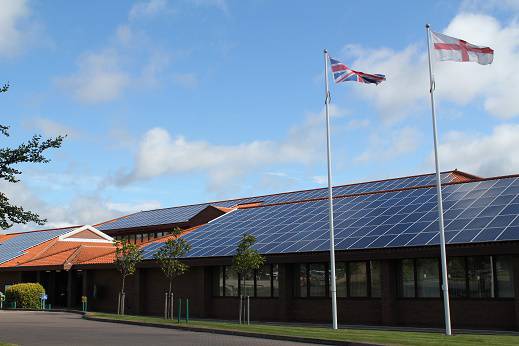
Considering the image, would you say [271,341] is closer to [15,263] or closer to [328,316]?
[328,316]

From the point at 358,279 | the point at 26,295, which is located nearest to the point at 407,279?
the point at 358,279

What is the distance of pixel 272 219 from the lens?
38.0 meters

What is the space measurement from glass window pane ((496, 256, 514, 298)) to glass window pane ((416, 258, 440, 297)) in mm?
2595

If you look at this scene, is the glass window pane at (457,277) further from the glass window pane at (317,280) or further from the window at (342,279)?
the glass window pane at (317,280)

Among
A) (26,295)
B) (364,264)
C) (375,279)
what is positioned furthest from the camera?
(26,295)

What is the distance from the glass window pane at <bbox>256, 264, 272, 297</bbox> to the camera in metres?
32.8

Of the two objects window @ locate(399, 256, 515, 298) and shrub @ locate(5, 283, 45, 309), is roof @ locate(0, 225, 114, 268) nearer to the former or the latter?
shrub @ locate(5, 283, 45, 309)

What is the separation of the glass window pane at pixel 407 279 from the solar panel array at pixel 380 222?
1.35 metres

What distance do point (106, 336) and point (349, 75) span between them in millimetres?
14045

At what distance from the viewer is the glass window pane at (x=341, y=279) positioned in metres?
29.9

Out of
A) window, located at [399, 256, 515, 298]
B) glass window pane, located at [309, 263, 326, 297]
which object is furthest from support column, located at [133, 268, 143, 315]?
window, located at [399, 256, 515, 298]

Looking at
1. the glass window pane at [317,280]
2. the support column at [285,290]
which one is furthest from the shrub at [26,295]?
A: the glass window pane at [317,280]

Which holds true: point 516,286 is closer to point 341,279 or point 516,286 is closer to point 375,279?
point 375,279

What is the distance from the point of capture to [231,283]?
3450cm
